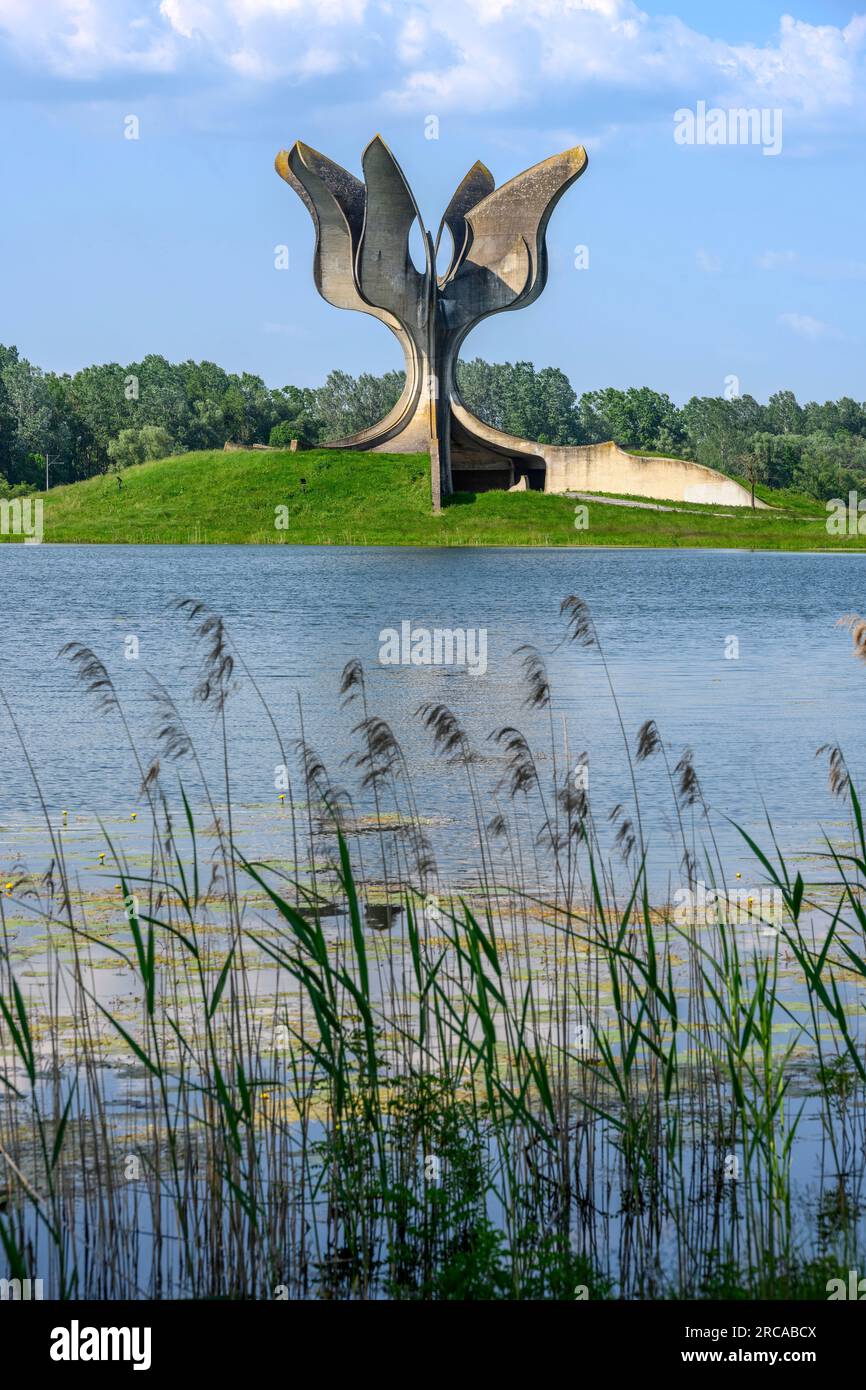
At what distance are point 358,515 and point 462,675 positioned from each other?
1716 inches

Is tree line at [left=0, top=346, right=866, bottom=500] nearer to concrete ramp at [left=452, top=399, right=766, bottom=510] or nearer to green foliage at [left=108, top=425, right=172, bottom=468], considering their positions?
green foliage at [left=108, top=425, right=172, bottom=468]

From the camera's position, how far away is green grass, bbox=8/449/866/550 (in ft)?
198

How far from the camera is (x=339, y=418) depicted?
128 meters

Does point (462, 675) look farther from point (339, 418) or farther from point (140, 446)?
point (339, 418)

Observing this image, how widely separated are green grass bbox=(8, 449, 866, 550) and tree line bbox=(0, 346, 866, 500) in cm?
1329

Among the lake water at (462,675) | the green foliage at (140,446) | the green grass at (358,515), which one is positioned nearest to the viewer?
the lake water at (462,675)

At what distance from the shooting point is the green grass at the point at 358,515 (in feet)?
198

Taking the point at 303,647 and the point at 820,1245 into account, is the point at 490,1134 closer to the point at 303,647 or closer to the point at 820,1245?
the point at 820,1245

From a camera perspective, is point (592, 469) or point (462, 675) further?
point (592, 469)

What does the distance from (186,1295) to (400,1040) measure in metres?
1.52

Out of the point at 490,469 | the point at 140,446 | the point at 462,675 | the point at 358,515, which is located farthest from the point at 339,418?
the point at 462,675

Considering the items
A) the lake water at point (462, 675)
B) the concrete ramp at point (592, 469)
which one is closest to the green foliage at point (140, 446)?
the concrete ramp at point (592, 469)

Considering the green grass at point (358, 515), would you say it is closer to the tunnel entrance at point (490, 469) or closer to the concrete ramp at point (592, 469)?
the concrete ramp at point (592, 469)

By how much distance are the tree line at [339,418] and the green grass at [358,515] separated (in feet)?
43.6
